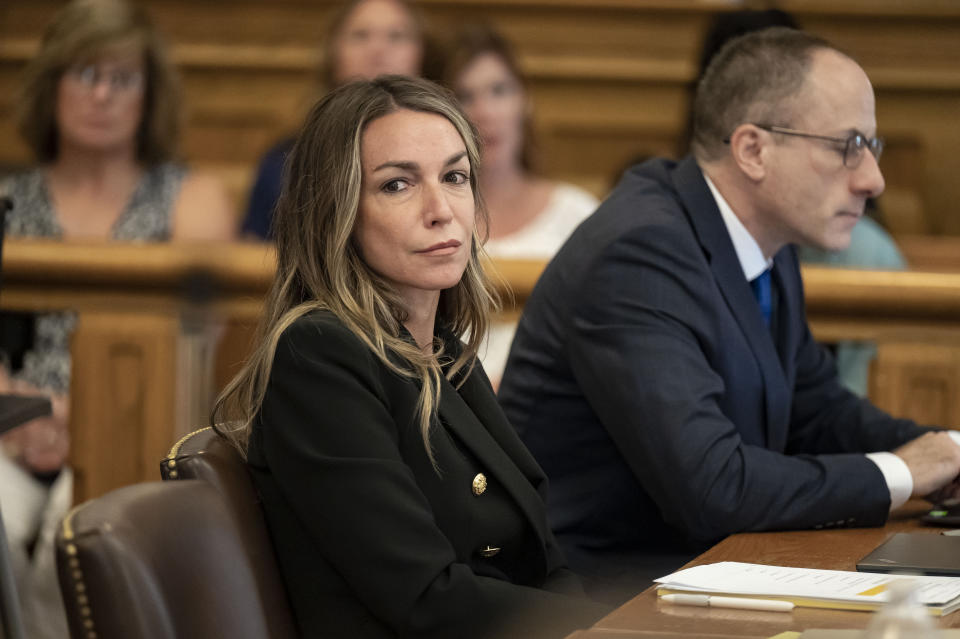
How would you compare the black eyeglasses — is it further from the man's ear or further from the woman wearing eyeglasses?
the woman wearing eyeglasses

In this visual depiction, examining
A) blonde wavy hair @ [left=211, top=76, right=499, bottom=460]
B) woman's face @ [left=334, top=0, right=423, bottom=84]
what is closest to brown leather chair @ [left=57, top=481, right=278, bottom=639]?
blonde wavy hair @ [left=211, top=76, right=499, bottom=460]

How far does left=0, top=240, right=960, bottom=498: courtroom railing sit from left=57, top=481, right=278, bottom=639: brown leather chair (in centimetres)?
148

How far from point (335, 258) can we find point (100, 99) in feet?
6.91

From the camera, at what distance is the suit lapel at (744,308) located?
2.43 metres

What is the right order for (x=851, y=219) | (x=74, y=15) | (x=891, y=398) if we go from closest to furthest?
(x=851, y=219), (x=891, y=398), (x=74, y=15)

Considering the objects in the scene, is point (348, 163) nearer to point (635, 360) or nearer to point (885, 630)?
point (635, 360)

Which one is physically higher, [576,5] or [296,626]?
[576,5]

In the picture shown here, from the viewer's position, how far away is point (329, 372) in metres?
1.73

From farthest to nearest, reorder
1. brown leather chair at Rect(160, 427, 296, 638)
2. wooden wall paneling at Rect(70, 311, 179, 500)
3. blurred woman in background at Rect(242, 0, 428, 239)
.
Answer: blurred woman in background at Rect(242, 0, 428, 239), wooden wall paneling at Rect(70, 311, 179, 500), brown leather chair at Rect(160, 427, 296, 638)

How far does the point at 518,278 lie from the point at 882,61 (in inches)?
94.7

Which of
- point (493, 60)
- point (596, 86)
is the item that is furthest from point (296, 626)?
point (596, 86)

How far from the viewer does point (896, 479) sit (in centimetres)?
223

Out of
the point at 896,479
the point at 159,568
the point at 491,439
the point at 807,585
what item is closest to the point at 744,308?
the point at 896,479

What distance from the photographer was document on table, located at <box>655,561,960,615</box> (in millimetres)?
1548
